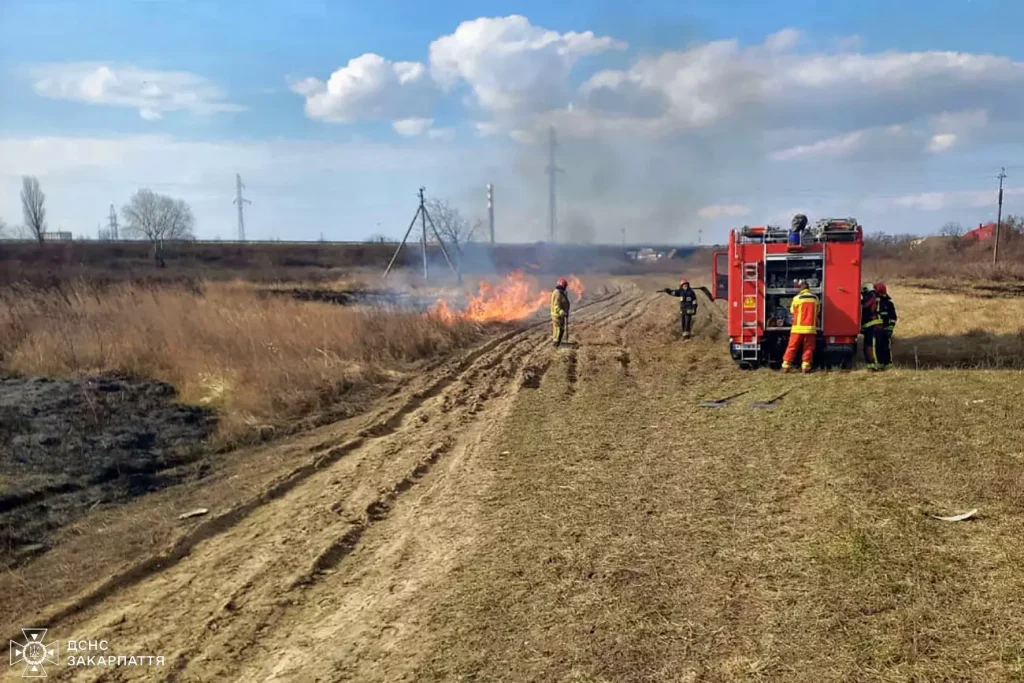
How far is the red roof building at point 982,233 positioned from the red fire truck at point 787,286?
2232 inches

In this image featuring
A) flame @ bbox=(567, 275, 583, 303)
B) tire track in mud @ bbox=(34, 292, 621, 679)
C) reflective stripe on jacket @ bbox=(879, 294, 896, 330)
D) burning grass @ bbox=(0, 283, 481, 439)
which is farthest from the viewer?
flame @ bbox=(567, 275, 583, 303)

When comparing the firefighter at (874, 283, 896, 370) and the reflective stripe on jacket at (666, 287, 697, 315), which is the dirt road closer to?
the firefighter at (874, 283, 896, 370)

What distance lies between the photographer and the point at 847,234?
12.8 meters

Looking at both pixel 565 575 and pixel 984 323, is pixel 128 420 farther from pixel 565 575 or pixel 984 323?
pixel 984 323

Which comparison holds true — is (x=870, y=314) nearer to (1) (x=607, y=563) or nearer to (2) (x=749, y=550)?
(2) (x=749, y=550)

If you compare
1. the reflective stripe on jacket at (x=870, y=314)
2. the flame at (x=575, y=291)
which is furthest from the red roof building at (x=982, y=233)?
the reflective stripe on jacket at (x=870, y=314)

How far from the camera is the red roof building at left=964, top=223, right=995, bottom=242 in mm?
59541

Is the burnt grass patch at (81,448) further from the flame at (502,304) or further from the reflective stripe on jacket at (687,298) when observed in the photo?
the reflective stripe on jacket at (687,298)

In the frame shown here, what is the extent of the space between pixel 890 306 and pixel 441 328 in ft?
31.3

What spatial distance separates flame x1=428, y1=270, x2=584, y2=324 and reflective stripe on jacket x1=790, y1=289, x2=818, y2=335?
8648mm

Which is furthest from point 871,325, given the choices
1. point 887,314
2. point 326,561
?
point 326,561

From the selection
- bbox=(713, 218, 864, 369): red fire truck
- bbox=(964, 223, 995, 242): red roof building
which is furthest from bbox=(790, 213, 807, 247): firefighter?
bbox=(964, 223, 995, 242): red roof building

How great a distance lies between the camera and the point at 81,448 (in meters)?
8.73

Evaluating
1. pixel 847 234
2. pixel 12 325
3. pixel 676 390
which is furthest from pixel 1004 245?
pixel 12 325
